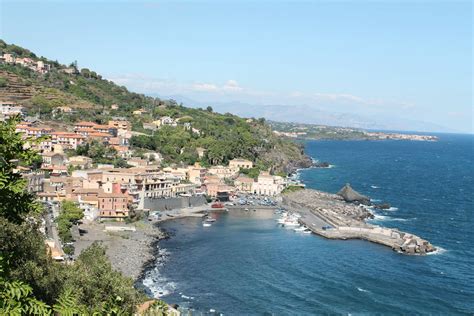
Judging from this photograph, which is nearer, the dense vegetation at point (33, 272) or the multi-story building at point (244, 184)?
the dense vegetation at point (33, 272)

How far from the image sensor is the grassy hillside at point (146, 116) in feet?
238

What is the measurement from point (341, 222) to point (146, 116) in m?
52.3

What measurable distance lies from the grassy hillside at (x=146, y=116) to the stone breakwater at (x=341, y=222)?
58.7 ft

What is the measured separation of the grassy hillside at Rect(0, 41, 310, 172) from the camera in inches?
2859

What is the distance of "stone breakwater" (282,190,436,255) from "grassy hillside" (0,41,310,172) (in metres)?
17.9

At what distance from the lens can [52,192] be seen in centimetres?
4322

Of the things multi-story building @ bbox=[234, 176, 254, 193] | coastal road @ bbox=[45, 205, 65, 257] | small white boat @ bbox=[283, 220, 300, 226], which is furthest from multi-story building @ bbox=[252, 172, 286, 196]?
coastal road @ bbox=[45, 205, 65, 257]

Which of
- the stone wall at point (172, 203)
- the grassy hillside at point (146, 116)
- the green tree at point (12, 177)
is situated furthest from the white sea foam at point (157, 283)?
the grassy hillside at point (146, 116)

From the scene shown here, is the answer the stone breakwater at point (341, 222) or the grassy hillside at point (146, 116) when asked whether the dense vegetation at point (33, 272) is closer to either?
the stone breakwater at point (341, 222)

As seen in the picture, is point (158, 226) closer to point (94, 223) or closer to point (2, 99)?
point (94, 223)

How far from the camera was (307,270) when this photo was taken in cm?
3117

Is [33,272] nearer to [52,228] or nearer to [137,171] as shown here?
[52,228]

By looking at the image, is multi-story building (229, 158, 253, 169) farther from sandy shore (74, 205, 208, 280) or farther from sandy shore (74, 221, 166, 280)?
sandy shore (74, 221, 166, 280)

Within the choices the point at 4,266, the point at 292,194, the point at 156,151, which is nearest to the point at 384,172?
the point at 292,194
